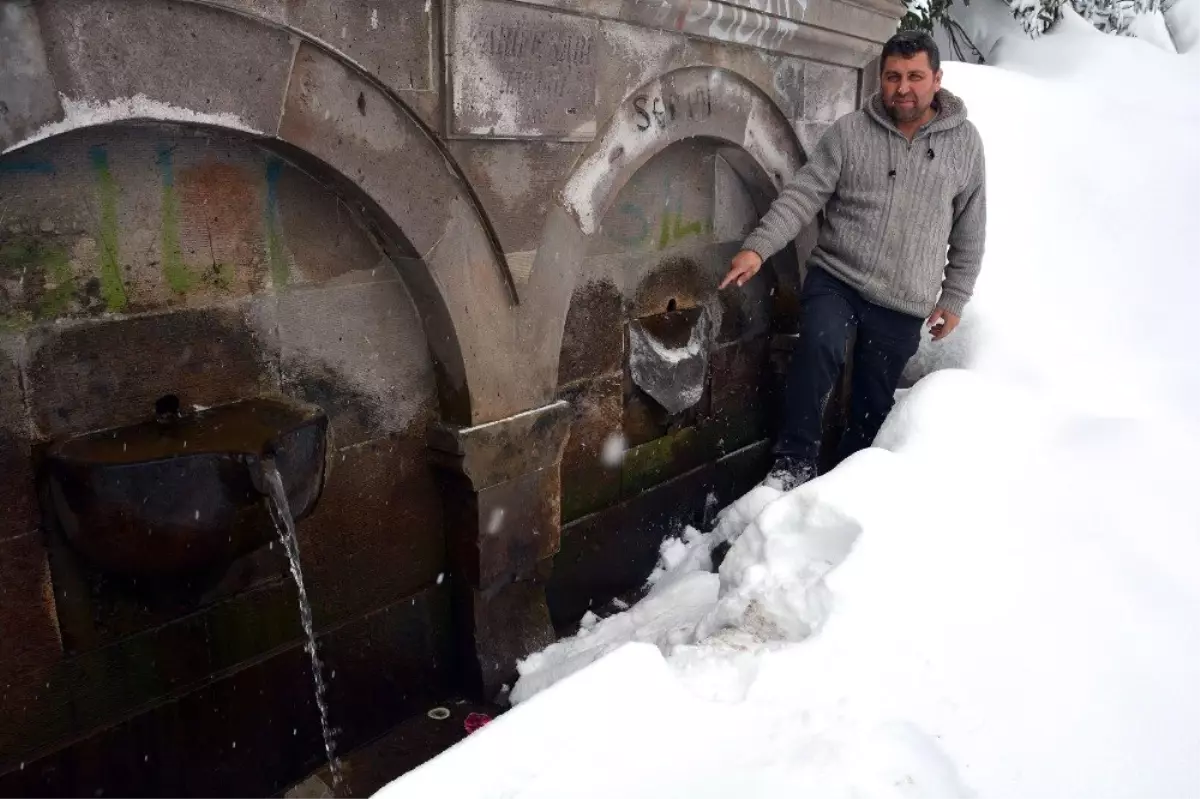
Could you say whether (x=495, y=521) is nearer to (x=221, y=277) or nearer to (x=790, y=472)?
(x=221, y=277)

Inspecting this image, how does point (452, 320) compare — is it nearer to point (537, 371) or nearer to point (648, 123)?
point (537, 371)

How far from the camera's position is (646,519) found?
4.16 m

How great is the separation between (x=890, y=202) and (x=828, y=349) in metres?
0.65

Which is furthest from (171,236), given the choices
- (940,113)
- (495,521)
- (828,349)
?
(940,113)

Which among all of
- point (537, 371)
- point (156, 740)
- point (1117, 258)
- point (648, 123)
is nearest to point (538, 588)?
point (537, 371)

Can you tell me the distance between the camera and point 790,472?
3.97 metres

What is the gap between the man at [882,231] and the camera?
3.73 meters

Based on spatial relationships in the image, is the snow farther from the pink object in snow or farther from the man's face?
the pink object in snow

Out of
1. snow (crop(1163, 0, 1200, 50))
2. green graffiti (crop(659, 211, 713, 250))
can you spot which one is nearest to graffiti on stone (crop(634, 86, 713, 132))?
green graffiti (crop(659, 211, 713, 250))

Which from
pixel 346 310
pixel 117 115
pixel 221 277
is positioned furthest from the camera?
pixel 346 310

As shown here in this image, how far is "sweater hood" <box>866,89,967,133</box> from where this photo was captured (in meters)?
3.71

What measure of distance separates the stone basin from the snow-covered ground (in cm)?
87

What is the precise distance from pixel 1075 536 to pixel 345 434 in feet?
6.96

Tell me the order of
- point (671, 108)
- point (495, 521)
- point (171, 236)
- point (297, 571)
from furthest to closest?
point (671, 108) → point (495, 521) → point (297, 571) → point (171, 236)
